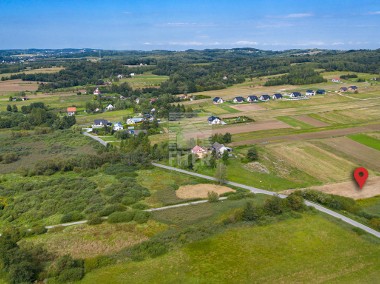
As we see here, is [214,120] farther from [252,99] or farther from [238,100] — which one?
[252,99]

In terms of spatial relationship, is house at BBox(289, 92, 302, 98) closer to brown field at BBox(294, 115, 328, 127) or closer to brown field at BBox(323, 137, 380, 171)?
brown field at BBox(294, 115, 328, 127)

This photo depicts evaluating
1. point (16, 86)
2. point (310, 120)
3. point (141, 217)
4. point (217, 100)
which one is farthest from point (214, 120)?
point (16, 86)

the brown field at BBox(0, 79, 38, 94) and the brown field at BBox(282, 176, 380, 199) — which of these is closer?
the brown field at BBox(282, 176, 380, 199)

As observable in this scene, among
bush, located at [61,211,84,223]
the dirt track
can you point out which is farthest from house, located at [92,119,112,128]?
bush, located at [61,211,84,223]

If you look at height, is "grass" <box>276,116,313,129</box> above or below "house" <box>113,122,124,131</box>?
above

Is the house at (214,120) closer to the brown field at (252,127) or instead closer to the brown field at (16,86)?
the brown field at (252,127)

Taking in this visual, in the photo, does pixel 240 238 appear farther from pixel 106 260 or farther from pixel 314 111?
pixel 314 111
